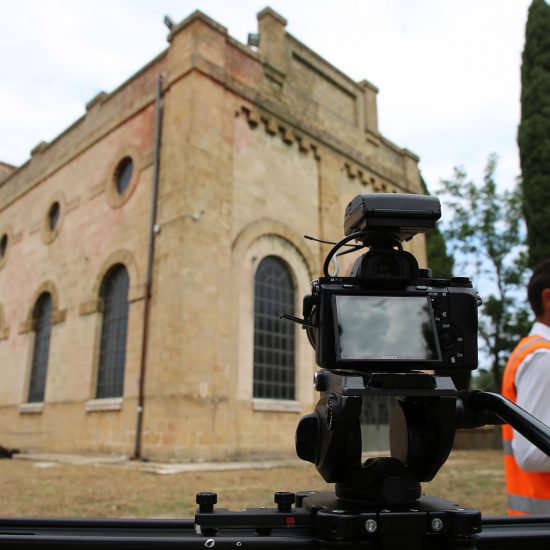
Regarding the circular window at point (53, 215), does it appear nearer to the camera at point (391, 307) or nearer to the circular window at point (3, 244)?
the circular window at point (3, 244)

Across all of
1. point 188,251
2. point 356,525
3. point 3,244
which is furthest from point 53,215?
point 356,525

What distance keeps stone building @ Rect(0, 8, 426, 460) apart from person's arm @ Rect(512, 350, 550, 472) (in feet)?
29.5

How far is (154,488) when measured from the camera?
7.43m

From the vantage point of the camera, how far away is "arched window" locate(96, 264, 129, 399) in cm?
1291

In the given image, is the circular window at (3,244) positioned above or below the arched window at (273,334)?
above

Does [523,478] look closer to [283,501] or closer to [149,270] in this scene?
[283,501]

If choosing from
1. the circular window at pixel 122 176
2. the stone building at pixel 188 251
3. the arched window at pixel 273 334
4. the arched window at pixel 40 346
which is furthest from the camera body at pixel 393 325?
the arched window at pixel 40 346

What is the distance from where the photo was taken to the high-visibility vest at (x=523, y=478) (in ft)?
7.60

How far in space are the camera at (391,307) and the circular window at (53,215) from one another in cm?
1709

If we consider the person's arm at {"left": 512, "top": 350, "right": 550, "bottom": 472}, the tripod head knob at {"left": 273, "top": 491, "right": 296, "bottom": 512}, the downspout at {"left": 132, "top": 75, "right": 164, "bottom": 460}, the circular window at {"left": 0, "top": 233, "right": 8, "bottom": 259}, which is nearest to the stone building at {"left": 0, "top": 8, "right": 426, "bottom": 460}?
the downspout at {"left": 132, "top": 75, "right": 164, "bottom": 460}

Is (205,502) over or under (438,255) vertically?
under

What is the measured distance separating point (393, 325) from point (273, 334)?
38.8ft

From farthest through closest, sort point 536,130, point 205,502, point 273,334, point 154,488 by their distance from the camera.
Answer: point 536,130, point 273,334, point 154,488, point 205,502

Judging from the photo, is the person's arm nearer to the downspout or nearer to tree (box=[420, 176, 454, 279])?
the downspout
